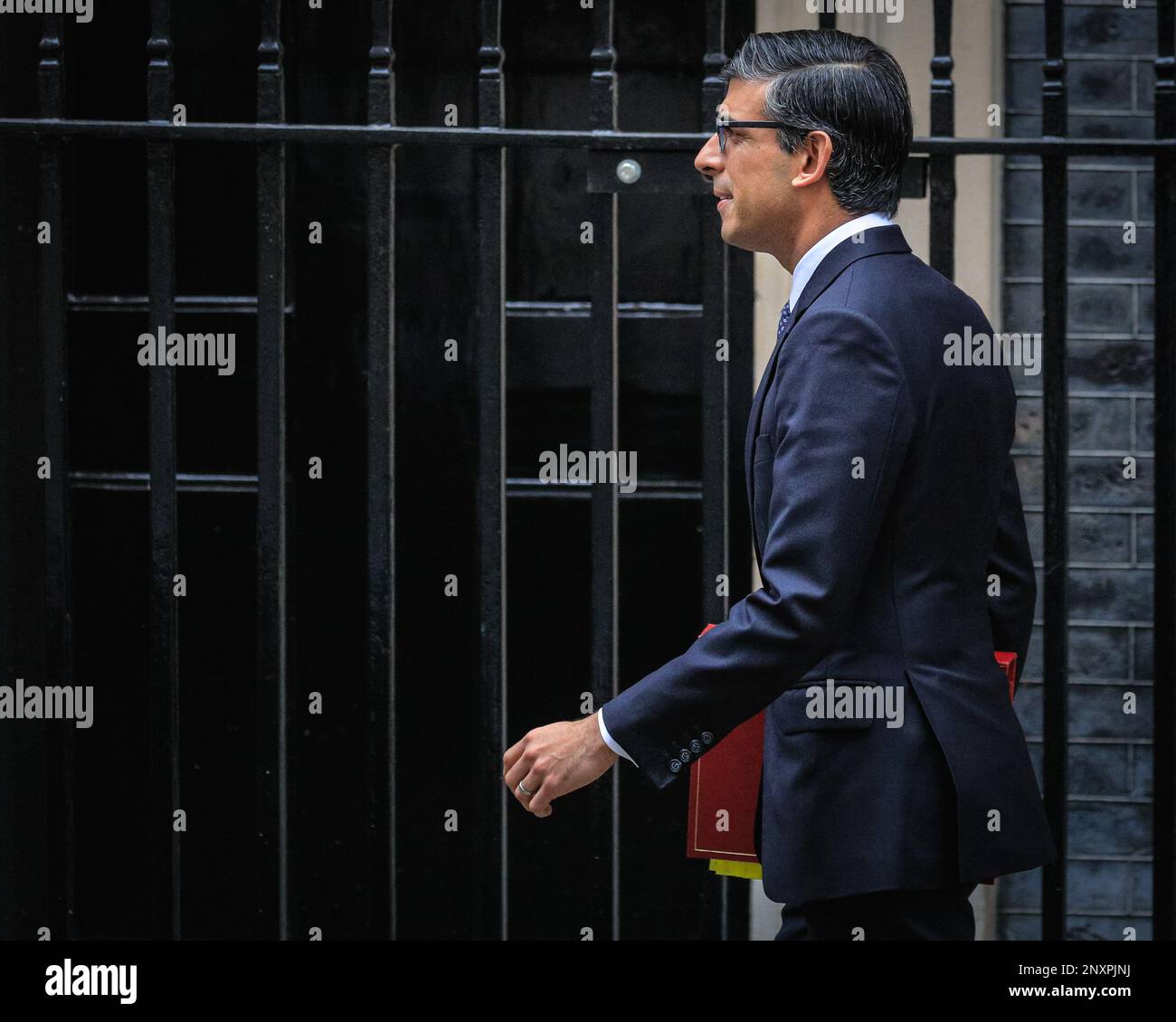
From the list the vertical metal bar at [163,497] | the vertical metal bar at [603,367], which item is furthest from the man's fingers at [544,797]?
the vertical metal bar at [163,497]

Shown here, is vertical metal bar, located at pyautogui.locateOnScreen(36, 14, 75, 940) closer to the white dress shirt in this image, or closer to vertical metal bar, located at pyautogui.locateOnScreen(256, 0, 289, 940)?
vertical metal bar, located at pyautogui.locateOnScreen(256, 0, 289, 940)

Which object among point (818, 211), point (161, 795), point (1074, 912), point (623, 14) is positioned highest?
point (623, 14)

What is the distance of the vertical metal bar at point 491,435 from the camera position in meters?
2.82

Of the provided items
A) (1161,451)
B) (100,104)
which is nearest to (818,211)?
(1161,451)

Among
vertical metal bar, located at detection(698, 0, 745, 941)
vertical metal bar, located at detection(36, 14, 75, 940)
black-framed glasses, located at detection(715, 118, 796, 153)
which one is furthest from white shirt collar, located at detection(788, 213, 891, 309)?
vertical metal bar, located at detection(36, 14, 75, 940)

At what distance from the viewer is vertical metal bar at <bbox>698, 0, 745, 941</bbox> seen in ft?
9.27

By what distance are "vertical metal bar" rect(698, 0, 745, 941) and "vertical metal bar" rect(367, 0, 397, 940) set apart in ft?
2.05

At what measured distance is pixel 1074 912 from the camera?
4.24 m

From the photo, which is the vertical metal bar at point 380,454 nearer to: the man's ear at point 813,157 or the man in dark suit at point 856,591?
the man in dark suit at point 856,591

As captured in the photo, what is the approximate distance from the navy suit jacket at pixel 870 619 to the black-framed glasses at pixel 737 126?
0.24 metres

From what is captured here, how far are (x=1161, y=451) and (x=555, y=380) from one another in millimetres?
1703

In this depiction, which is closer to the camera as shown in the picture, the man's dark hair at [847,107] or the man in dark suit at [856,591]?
the man in dark suit at [856,591]

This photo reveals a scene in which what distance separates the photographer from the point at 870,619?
2211mm
